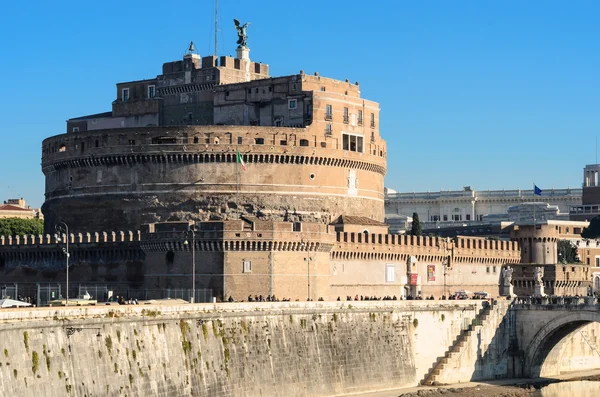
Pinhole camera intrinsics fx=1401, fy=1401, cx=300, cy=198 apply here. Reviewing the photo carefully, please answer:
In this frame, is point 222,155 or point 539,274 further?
point 539,274

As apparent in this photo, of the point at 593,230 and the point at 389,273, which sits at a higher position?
the point at 593,230

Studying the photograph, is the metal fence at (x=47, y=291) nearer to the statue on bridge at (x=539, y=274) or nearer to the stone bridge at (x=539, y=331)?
the stone bridge at (x=539, y=331)

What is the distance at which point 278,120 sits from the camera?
111125 millimetres

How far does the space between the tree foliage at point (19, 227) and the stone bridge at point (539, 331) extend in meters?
75.9

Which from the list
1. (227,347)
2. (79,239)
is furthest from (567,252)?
(227,347)

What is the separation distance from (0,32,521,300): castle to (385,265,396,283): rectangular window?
15 centimetres

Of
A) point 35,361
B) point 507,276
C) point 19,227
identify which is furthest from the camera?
point 19,227

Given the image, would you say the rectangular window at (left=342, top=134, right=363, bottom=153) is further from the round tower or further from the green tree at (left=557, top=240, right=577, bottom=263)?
the green tree at (left=557, top=240, right=577, bottom=263)

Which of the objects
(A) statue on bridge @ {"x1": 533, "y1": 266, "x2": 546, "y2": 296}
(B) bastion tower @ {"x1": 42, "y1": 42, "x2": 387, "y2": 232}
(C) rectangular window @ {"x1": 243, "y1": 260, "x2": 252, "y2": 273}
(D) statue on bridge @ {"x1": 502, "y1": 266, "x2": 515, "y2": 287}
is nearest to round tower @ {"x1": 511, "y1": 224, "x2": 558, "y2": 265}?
(A) statue on bridge @ {"x1": 533, "y1": 266, "x2": 546, "y2": 296}

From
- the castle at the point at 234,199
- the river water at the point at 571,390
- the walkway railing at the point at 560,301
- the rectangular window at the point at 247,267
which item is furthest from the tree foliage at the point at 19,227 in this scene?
the river water at the point at 571,390

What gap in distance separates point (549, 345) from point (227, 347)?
32.2 m

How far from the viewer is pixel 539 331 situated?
94.8 metres

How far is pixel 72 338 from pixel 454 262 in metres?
57.6

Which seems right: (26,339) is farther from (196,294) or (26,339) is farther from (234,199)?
(234,199)
